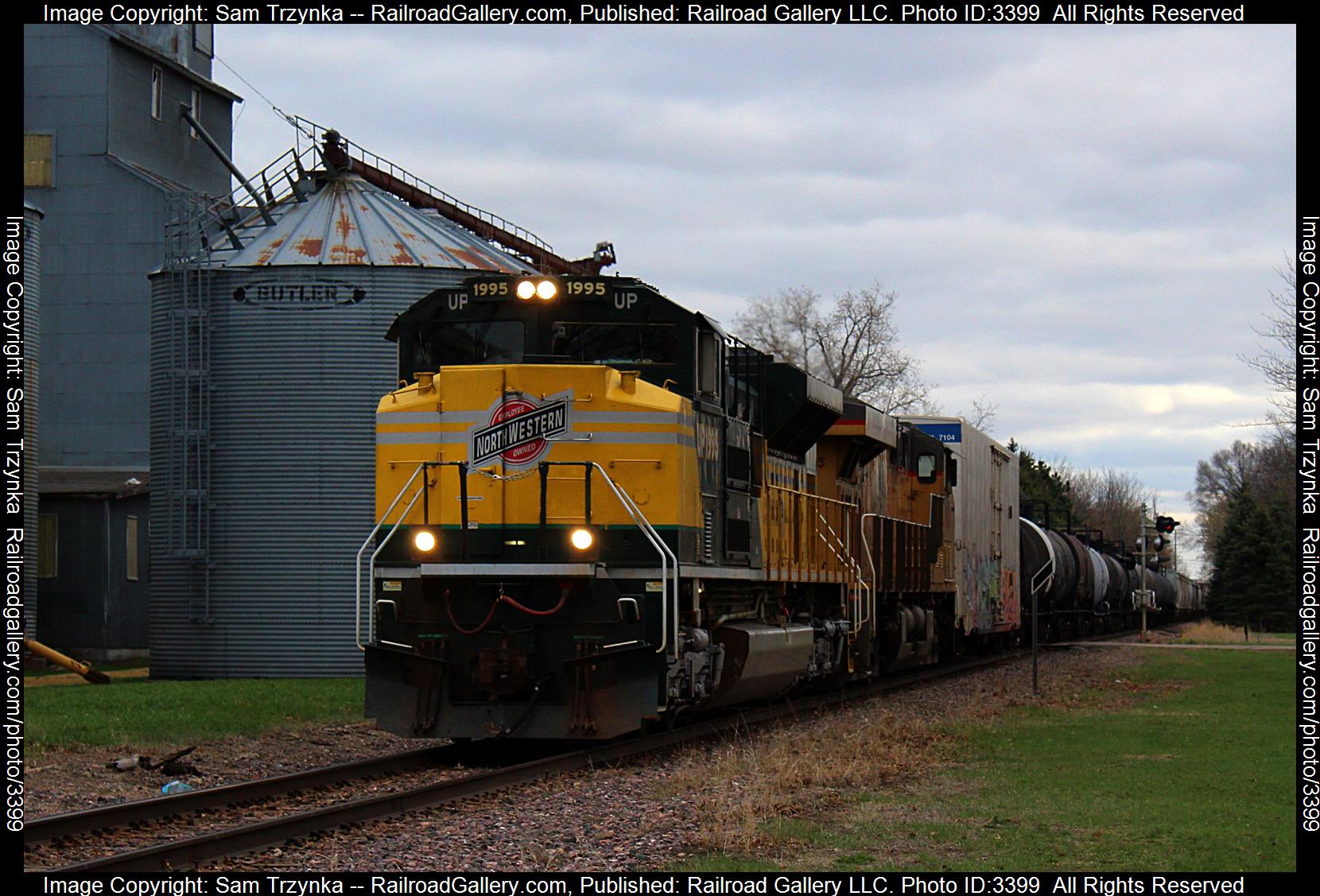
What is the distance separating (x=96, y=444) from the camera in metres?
39.3

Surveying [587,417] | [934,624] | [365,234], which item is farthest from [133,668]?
[587,417]

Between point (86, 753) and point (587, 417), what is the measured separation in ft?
Result: 16.7

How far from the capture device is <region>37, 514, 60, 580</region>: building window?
110 ft

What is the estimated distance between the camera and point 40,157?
39594 mm

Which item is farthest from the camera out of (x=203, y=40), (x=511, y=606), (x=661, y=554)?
(x=203, y=40)

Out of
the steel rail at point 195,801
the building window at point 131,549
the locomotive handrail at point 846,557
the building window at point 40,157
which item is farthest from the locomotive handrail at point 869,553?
the building window at point 40,157

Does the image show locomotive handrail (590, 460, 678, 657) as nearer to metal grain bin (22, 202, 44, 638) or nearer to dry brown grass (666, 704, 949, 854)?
dry brown grass (666, 704, 949, 854)

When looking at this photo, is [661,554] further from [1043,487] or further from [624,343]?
[1043,487]

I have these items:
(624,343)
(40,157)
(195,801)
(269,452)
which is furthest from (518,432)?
(40,157)

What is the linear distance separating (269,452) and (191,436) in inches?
53.0

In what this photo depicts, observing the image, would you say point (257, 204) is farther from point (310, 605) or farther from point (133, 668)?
point (133, 668)

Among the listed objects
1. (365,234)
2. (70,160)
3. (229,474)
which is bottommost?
(229,474)

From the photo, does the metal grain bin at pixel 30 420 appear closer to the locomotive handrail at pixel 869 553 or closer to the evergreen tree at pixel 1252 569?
the locomotive handrail at pixel 869 553

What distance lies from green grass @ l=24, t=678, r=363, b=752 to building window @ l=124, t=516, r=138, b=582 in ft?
39.5
